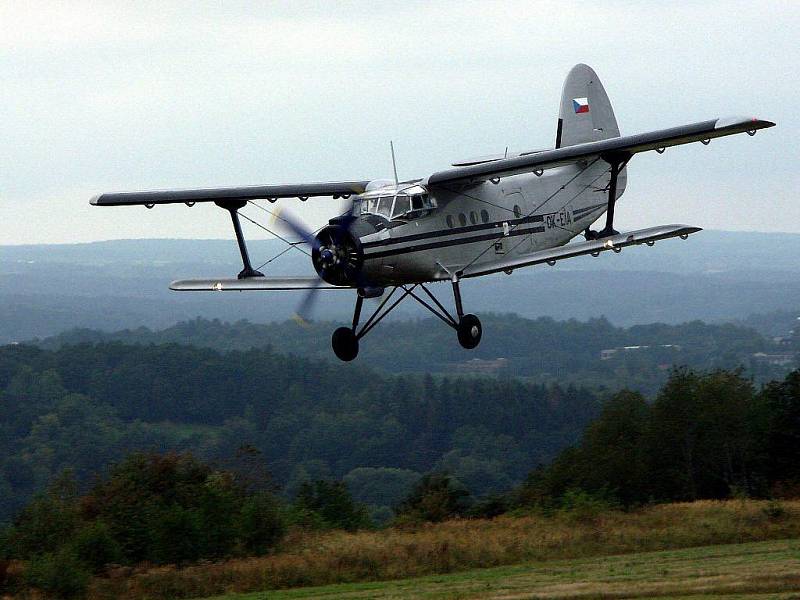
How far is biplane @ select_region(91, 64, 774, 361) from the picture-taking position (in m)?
26.4

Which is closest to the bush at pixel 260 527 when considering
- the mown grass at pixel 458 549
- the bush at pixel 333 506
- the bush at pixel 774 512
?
the mown grass at pixel 458 549

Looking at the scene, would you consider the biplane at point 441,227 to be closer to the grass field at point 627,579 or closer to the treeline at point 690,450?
the grass field at point 627,579

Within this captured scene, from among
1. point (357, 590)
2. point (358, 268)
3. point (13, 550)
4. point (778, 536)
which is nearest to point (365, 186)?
point (358, 268)

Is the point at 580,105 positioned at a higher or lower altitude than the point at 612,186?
higher

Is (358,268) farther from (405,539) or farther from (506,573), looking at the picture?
(405,539)

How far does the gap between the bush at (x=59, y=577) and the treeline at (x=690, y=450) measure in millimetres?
25566

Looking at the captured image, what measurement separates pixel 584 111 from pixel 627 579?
13.4 meters

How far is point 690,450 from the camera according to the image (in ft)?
236

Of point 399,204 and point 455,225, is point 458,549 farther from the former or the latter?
point 399,204

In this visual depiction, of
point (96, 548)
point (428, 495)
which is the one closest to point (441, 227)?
point (96, 548)

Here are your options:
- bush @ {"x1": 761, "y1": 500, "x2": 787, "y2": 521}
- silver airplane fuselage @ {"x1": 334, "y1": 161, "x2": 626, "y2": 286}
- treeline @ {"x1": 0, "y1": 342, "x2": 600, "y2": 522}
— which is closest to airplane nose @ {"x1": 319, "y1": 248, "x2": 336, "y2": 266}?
silver airplane fuselage @ {"x1": 334, "y1": 161, "x2": 626, "y2": 286}

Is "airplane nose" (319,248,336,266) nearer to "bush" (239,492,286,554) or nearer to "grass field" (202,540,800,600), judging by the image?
"grass field" (202,540,800,600)

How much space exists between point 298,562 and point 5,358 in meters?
167

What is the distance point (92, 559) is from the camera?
4784cm
